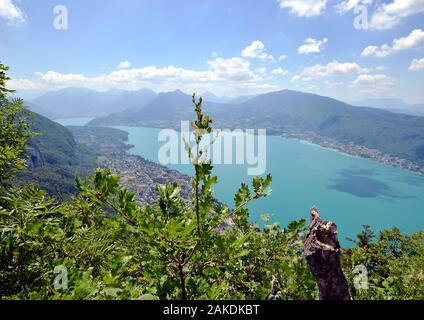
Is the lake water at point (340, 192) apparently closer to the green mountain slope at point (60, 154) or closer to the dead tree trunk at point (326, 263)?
the green mountain slope at point (60, 154)

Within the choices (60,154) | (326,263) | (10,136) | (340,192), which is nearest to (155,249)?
(326,263)

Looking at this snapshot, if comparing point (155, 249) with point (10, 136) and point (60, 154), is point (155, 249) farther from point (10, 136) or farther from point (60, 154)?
point (60, 154)

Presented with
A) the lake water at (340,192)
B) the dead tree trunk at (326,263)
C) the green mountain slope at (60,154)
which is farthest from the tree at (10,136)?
the green mountain slope at (60,154)

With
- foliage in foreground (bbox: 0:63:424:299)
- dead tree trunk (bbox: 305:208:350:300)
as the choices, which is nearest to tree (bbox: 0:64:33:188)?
foliage in foreground (bbox: 0:63:424:299)

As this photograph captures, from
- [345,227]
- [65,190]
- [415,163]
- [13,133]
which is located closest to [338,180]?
[345,227]
